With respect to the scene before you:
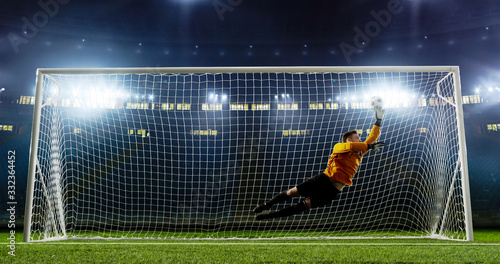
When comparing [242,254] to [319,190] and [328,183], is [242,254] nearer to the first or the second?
[319,190]

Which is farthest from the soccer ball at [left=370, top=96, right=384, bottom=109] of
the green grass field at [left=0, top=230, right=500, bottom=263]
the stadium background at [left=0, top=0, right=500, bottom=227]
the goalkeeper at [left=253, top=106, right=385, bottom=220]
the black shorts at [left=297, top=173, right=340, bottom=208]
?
the stadium background at [left=0, top=0, right=500, bottom=227]

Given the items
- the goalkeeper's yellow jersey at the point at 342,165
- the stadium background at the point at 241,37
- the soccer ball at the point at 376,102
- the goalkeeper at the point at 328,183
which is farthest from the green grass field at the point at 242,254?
the stadium background at the point at 241,37

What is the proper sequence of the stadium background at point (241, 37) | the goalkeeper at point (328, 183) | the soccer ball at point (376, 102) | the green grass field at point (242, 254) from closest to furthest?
the green grass field at point (242, 254) < the goalkeeper at point (328, 183) < the soccer ball at point (376, 102) < the stadium background at point (241, 37)

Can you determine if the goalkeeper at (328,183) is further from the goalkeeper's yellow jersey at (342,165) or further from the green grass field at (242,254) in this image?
the green grass field at (242,254)

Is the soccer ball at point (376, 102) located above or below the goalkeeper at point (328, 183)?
above

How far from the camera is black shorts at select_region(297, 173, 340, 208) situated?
13.0 ft

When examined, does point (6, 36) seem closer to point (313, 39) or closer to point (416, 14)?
point (313, 39)

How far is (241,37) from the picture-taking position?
71.6ft

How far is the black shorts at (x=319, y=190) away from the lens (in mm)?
3947

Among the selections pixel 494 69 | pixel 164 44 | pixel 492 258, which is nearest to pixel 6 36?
pixel 164 44

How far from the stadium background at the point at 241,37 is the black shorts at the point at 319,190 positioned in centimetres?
1795

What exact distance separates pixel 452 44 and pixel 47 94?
24.4 m

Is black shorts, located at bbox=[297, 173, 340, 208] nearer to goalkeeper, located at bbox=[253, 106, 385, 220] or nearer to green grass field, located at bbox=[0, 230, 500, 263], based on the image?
goalkeeper, located at bbox=[253, 106, 385, 220]

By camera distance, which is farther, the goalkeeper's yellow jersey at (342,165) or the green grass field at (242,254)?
A: the goalkeeper's yellow jersey at (342,165)
